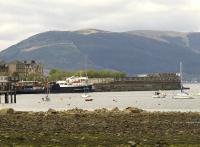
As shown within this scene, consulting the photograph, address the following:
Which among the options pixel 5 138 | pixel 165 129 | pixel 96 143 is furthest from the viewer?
pixel 165 129

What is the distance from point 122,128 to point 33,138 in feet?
39.5

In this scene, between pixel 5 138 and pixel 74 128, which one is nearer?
pixel 5 138

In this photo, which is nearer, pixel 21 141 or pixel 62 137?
pixel 21 141

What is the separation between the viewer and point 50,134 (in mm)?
44594

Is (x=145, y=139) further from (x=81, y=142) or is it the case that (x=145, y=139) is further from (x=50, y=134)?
(x=50, y=134)

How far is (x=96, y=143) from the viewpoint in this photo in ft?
125

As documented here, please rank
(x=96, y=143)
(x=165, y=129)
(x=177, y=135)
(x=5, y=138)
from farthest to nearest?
(x=165, y=129) < (x=177, y=135) < (x=5, y=138) < (x=96, y=143)

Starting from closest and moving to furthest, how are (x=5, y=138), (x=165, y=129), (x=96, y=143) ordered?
(x=96, y=143) < (x=5, y=138) < (x=165, y=129)

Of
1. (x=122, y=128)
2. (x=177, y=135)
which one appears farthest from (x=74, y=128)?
(x=177, y=135)

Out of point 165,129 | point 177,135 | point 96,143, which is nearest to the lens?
point 96,143

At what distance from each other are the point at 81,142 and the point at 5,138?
5.28m

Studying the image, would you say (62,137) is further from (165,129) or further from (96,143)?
(165,129)

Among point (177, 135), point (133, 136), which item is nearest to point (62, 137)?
point (133, 136)

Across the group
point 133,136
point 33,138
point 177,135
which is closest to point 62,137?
point 33,138
